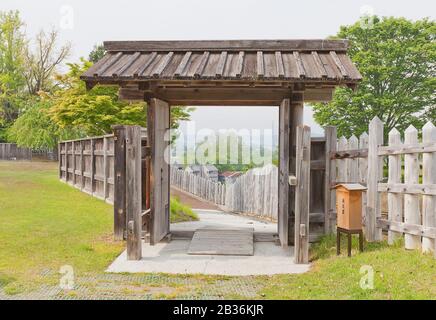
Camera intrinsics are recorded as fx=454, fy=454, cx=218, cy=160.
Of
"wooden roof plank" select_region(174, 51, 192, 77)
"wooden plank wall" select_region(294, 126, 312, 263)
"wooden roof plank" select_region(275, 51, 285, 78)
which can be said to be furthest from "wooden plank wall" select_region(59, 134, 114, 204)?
"wooden plank wall" select_region(294, 126, 312, 263)

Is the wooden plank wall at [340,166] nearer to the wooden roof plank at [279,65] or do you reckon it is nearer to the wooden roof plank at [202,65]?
the wooden roof plank at [279,65]

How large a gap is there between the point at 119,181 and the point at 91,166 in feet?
23.2

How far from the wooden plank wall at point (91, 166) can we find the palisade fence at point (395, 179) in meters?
7.76

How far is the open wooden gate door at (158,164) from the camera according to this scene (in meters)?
8.70

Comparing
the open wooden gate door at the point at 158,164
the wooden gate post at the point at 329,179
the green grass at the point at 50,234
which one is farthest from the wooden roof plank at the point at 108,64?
the wooden gate post at the point at 329,179

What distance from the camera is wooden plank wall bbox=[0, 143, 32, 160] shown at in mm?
43844

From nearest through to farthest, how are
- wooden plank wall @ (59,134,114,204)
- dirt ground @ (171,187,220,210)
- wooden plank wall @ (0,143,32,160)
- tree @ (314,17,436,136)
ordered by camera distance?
wooden plank wall @ (59,134,114,204), dirt ground @ (171,187,220,210), tree @ (314,17,436,136), wooden plank wall @ (0,143,32,160)

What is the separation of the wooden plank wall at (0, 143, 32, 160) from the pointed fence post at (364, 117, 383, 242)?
4118 cm

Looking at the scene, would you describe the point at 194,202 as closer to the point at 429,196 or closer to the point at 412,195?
the point at 412,195

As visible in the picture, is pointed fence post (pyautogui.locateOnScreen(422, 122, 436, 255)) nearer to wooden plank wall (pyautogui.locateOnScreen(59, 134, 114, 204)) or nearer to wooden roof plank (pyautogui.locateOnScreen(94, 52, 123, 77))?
wooden roof plank (pyautogui.locateOnScreen(94, 52, 123, 77))

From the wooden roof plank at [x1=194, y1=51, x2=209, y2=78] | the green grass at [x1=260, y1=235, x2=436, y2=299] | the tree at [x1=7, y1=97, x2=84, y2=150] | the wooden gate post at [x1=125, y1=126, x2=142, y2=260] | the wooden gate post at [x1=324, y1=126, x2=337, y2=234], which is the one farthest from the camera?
the tree at [x1=7, y1=97, x2=84, y2=150]

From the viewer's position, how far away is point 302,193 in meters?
7.42

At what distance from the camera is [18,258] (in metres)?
7.69

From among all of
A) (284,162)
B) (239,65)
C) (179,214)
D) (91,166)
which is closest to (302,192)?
(284,162)
